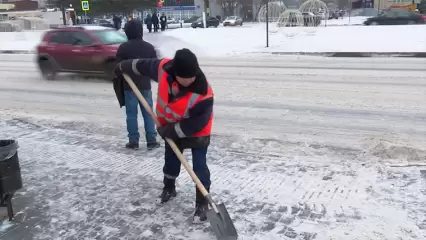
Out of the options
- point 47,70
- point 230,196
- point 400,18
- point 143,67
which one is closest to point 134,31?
point 143,67

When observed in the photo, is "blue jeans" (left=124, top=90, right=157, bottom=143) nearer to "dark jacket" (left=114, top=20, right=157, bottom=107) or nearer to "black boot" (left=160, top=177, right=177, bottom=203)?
"dark jacket" (left=114, top=20, right=157, bottom=107)

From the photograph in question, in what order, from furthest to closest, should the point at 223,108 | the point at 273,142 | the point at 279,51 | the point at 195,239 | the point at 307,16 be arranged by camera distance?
the point at 307,16, the point at 279,51, the point at 223,108, the point at 273,142, the point at 195,239

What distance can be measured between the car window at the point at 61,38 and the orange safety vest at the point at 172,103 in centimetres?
924

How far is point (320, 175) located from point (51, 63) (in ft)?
31.7

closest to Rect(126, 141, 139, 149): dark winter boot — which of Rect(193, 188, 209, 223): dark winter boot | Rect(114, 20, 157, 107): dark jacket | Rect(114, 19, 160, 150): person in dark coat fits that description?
Rect(114, 19, 160, 150): person in dark coat

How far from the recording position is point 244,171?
16.1 feet

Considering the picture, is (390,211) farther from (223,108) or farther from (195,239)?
(223,108)

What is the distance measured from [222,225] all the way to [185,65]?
1278 millimetres

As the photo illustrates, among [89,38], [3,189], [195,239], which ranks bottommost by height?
[195,239]

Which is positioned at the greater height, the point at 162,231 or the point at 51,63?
the point at 51,63

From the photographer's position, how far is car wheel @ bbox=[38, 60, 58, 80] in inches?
485

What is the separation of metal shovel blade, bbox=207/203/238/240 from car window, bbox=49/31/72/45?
9.83 metres

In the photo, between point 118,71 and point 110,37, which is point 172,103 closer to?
point 118,71

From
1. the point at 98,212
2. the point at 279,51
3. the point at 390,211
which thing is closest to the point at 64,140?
the point at 98,212
